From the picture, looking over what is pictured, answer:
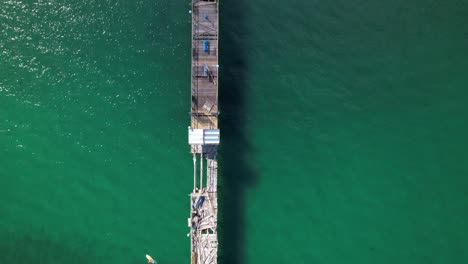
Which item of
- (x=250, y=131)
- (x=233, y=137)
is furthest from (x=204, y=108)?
(x=250, y=131)

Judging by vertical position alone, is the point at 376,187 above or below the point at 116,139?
below

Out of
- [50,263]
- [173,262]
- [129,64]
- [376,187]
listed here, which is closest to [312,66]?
[376,187]

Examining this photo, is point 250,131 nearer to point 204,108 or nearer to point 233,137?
point 233,137

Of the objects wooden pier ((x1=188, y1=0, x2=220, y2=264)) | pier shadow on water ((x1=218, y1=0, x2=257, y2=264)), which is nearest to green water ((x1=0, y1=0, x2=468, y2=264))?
pier shadow on water ((x1=218, y1=0, x2=257, y2=264))

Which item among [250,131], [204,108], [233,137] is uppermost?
[204,108]

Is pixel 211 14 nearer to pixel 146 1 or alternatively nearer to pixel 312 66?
pixel 146 1
